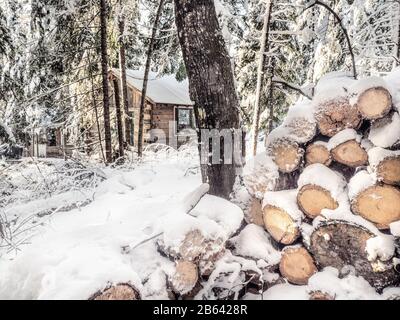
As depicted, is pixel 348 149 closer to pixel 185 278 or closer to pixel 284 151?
pixel 284 151

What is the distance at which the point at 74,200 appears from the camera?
4.86 m

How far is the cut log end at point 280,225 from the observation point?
294 cm

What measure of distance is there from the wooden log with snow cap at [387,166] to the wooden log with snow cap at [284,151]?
63 cm

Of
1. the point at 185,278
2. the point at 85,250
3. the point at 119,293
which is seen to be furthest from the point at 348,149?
the point at 85,250

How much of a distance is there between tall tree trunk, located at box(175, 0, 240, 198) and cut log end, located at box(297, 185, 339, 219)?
2.72 ft

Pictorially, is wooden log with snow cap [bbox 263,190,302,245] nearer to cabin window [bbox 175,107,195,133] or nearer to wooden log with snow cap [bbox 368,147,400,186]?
wooden log with snow cap [bbox 368,147,400,186]

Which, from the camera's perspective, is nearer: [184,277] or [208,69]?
[184,277]

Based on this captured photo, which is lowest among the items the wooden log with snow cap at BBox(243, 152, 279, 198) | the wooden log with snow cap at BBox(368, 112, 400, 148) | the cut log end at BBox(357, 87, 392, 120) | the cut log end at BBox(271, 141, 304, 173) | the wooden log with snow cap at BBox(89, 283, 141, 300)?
the wooden log with snow cap at BBox(89, 283, 141, 300)

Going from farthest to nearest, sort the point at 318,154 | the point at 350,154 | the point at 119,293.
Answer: the point at 318,154
the point at 350,154
the point at 119,293

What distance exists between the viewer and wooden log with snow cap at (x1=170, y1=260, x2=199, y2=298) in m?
2.60

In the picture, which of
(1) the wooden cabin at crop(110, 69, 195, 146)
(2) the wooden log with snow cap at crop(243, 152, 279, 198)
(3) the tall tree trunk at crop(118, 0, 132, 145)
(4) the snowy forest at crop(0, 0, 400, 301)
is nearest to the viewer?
(4) the snowy forest at crop(0, 0, 400, 301)

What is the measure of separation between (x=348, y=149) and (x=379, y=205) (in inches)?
20.3

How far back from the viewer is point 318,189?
9.30ft

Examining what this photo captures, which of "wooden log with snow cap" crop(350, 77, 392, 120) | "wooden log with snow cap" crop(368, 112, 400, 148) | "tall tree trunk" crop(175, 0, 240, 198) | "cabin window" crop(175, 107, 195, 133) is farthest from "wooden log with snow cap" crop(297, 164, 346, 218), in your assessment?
"cabin window" crop(175, 107, 195, 133)
